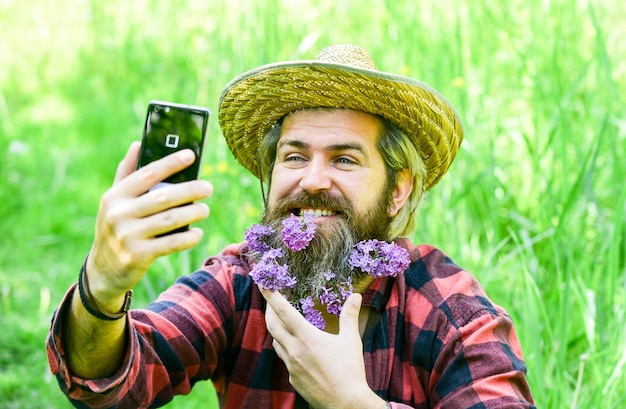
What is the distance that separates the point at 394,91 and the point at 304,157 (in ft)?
1.18

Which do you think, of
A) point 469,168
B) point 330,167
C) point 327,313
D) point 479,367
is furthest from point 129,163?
point 469,168

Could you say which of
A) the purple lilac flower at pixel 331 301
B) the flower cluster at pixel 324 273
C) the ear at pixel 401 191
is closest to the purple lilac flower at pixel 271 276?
the flower cluster at pixel 324 273

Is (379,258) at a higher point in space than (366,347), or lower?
higher

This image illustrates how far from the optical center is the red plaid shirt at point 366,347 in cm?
225

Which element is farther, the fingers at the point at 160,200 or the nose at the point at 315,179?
the nose at the point at 315,179

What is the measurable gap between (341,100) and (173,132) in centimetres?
85

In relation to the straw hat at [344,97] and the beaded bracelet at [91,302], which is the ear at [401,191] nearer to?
the straw hat at [344,97]

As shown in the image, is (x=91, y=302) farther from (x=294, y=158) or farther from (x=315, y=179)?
(x=294, y=158)

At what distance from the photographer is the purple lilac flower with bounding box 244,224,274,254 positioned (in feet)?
8.13

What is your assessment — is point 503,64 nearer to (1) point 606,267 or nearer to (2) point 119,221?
(1) point 606,267

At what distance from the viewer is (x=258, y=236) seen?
2486 millimetres

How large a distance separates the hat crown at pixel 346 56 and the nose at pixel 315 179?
340mm

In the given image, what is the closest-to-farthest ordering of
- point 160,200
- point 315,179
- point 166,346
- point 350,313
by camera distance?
point 160,200, point 350,313, point 166,346, point 315,179

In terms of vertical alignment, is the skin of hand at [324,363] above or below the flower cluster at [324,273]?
below
